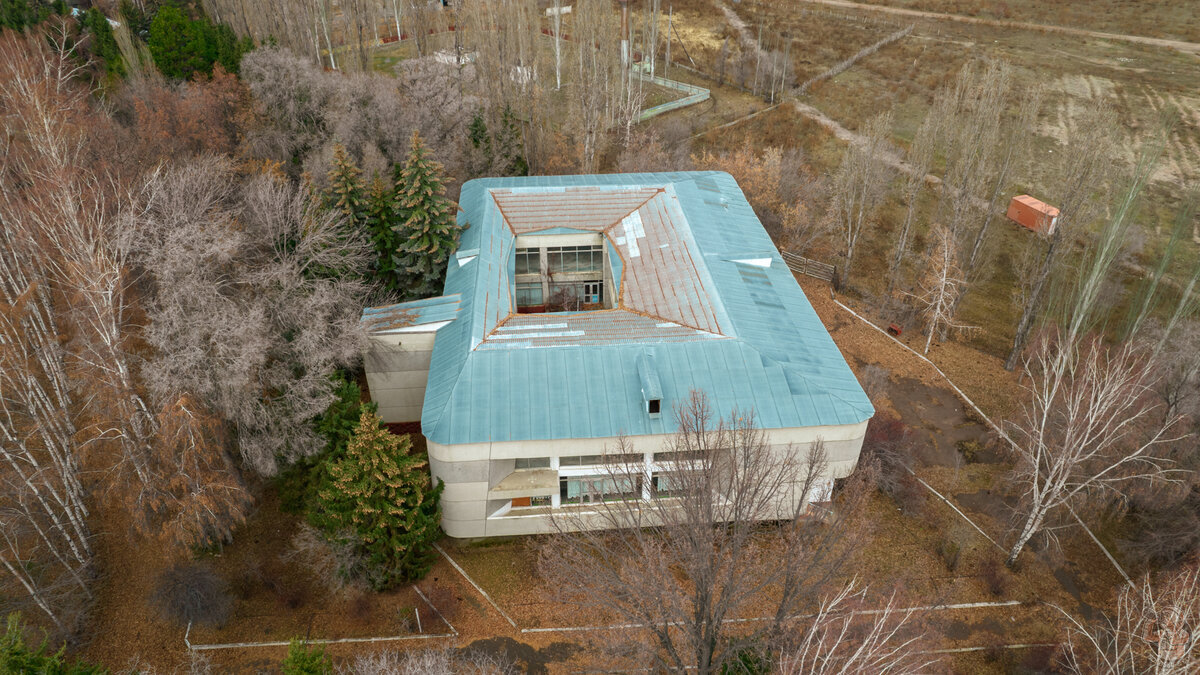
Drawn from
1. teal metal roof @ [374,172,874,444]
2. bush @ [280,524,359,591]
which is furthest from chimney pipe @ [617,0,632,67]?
bush @ [280,524,359,591]

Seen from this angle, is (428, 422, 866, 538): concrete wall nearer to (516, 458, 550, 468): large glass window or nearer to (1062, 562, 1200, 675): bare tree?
(516, 458, 550, 468): large glass window

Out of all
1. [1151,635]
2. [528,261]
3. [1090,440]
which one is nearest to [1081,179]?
[1090,440]

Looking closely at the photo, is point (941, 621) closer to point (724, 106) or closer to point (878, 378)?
point (878, 378)

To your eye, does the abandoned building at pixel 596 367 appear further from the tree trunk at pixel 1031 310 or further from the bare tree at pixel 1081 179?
the bare tree at pixel 1081 179

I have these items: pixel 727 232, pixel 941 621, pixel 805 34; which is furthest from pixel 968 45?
pixel 941 621

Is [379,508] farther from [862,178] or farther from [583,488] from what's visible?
[862,178]

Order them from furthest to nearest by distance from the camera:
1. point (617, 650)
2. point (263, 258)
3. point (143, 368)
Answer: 1. point (263, 258)
2. point (143, 368)
3. point (617, 650)

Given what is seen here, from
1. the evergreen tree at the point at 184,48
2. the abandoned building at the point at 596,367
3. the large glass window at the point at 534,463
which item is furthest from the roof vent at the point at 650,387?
the evergreen tree at the point at 184,48
